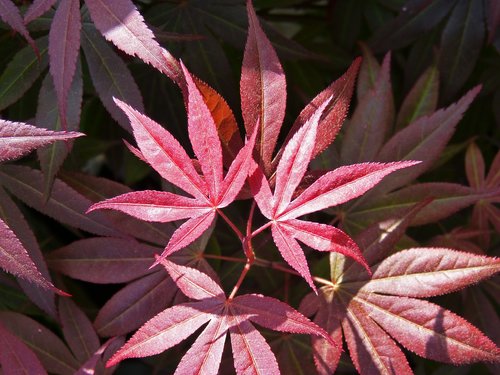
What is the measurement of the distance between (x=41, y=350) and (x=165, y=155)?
35cm

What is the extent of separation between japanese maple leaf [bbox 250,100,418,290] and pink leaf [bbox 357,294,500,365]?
12 centimetres

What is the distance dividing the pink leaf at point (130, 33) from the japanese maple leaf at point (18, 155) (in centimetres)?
11

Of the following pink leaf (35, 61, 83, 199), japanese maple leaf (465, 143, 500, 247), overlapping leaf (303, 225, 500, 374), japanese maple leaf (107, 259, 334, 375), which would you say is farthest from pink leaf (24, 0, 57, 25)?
japanese maple leaf (465, 143, 500, 247)

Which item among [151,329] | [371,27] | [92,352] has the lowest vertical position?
[92,352]

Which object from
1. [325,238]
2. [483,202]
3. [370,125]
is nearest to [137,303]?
[325,238]

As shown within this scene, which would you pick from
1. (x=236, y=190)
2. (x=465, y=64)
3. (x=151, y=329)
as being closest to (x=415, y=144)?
(x=465, y=64)

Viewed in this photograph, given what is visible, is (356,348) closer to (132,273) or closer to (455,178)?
(132,273)

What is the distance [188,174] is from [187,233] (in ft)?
0.20

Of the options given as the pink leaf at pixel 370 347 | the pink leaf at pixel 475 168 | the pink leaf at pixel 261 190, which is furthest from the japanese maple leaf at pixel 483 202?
the pink leaf at pixel 261 190

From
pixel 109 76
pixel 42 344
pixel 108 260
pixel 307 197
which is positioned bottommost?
pixel 42 344

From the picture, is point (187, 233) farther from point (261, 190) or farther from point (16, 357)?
point (16, 357)

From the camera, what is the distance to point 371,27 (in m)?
1.13

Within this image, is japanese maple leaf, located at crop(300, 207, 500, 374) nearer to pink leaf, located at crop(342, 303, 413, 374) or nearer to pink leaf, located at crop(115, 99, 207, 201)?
pink leaf, located at crop(342, 303, 413, 374)

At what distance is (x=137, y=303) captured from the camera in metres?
0.79
